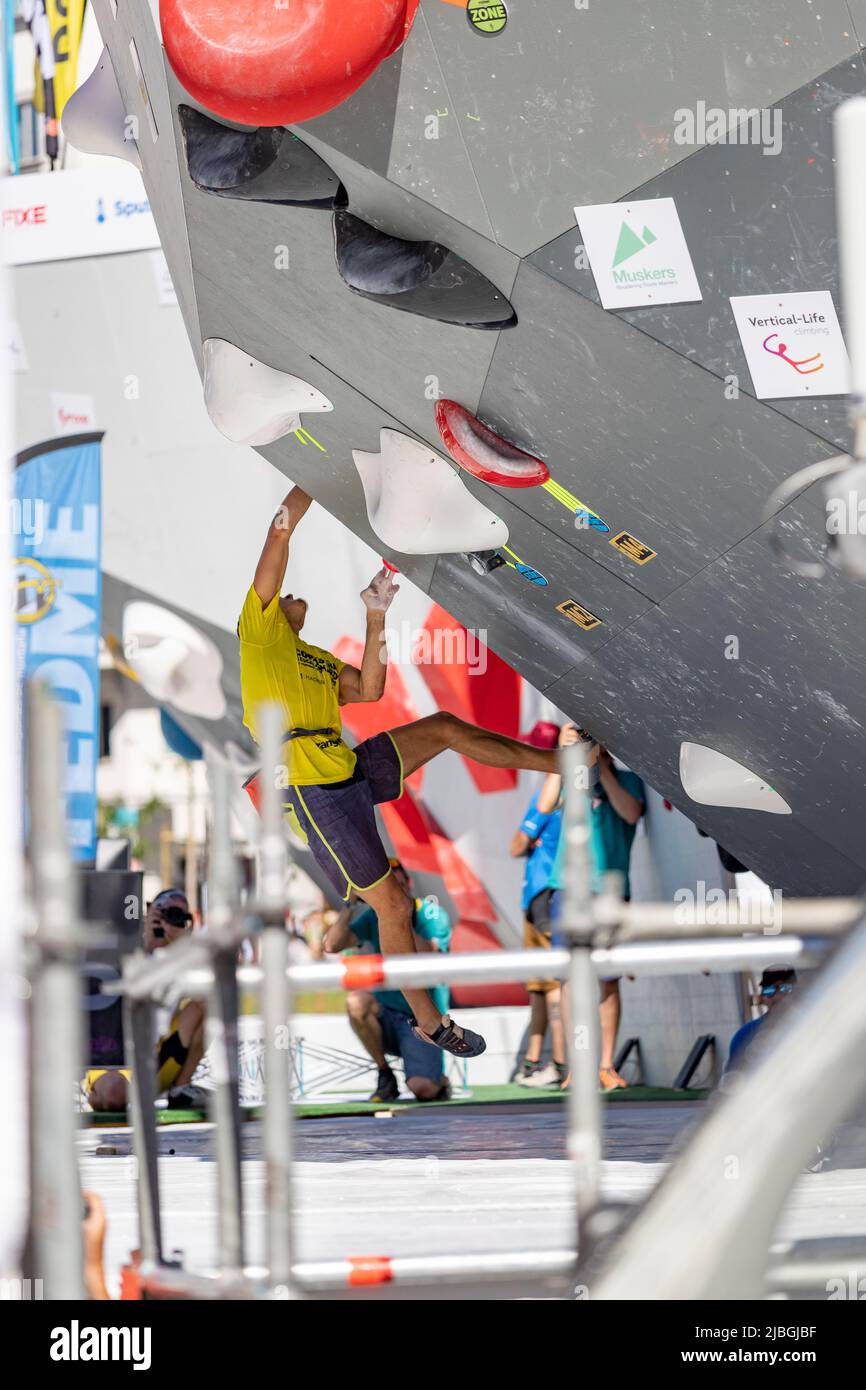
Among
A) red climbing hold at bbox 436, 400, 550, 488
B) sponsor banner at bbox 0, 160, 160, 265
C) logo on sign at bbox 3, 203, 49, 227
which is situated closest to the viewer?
red climbing hold at bbox 436, 400, 550, 488

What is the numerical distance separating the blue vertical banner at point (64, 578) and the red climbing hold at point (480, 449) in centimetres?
732

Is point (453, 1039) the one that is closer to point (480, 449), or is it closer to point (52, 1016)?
point (480, 449)

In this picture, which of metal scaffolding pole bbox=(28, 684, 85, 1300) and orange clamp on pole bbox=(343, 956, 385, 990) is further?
orange clamp on pole bbox=(343, 956, 385, 990)

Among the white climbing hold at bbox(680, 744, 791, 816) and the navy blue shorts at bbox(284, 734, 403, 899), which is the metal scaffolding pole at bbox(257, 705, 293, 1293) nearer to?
the navy blue shorts at bbox(284, 734, 403, 899)

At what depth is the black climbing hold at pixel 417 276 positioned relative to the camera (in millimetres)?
4016


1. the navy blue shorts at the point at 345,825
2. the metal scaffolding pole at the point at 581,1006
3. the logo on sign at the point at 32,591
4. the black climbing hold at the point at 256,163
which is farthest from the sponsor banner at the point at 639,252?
the logo on sign at the point at 32,591

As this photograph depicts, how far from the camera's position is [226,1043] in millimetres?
2330

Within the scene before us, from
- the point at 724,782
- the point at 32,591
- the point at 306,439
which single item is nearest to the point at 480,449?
the point at 306,439

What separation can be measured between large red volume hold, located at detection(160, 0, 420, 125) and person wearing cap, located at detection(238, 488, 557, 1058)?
2254 millimetres

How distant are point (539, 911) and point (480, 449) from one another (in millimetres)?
4655

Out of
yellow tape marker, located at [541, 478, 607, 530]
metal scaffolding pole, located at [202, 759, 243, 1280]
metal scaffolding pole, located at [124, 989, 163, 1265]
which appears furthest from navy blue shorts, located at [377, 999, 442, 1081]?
metal scaffolding pole, located at [202, 759, 243, 1280]

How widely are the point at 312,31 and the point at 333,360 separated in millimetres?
1490

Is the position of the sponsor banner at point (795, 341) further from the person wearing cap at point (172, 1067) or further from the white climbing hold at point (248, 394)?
the person wearing cap at point (172, 1067)

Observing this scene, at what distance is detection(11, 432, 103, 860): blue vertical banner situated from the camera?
1191cm
